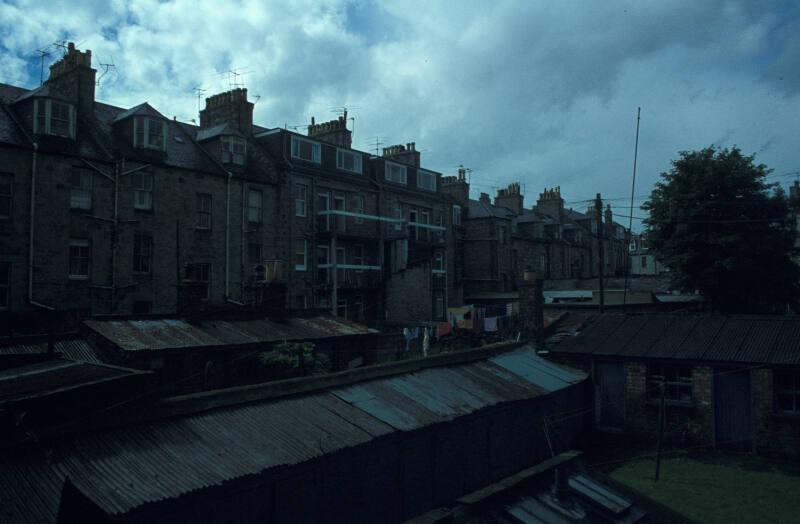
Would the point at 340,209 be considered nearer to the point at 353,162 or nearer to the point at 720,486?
the point at 353,162

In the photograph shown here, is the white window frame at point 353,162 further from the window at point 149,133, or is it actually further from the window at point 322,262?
the window at point 149,133

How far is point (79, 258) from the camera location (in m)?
26.3

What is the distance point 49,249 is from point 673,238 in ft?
105

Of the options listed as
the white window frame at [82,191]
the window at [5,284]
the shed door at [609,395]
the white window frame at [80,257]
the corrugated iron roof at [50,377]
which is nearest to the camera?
the corrugated iron roof at [50,377]

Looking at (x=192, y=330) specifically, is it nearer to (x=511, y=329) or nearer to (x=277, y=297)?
(x=277, y=297)

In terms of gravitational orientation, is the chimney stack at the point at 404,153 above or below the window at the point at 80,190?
above

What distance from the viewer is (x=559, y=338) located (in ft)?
82.7

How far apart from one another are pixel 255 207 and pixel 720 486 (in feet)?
83.9

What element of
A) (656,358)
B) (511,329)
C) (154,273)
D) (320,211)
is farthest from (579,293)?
(154,273)

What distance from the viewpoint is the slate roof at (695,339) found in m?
19.1

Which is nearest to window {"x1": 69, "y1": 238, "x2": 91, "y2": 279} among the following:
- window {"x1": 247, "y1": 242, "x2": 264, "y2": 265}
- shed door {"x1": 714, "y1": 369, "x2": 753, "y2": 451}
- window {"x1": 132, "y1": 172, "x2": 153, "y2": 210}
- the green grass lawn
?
window {"x1": 132, "y1": 172, "x2": 153, "y2": 210}

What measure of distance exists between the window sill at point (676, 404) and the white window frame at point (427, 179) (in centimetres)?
2791

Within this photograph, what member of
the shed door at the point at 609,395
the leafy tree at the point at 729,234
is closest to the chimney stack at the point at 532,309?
the shed door at the point at 609,395

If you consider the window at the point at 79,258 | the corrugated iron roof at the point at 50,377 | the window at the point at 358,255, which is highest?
the window at the point at 358,255
